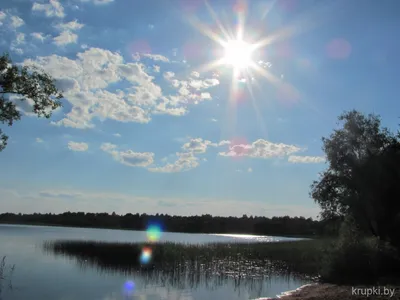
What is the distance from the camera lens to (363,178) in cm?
3303

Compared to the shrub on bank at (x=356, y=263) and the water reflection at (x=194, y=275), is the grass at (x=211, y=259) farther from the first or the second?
the shrub on bank at (x=356, y=263)

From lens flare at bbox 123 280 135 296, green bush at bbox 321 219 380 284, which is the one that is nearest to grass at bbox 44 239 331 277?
green bush at bbox 321 219 380 284

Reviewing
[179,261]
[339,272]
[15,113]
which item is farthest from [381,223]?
[15,113]

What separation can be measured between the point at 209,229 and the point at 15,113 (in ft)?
428

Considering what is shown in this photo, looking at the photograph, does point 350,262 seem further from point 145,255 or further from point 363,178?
point 145,255

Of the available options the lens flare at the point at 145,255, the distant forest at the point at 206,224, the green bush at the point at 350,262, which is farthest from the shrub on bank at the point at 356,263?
the distant forest at the point at 206,224

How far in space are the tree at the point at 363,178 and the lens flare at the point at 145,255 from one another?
17.7 metres

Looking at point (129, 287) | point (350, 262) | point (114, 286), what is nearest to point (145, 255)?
point (114, 286)

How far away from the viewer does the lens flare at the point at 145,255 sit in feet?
114

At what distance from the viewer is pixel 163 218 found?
161 meters

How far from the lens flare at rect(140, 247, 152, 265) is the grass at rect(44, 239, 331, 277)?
42 cm

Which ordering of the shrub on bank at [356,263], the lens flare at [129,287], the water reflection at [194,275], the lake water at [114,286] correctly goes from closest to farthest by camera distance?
the lake water at [114,286] < the lens flare at [129,287] < the water reflection at [194,275] < the shrub on bank at [356,263]

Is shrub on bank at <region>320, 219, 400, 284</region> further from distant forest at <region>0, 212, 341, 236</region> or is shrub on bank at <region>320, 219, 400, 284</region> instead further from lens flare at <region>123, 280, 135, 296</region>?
distant forest at <region>0, 212, 341, 236</region>

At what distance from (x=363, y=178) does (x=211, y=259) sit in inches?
610
